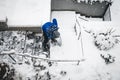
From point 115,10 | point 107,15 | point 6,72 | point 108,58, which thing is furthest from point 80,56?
point 115,10

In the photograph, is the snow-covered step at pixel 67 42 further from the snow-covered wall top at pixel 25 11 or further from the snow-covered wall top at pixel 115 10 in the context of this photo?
the snow-covered wall top at pixel 115 10

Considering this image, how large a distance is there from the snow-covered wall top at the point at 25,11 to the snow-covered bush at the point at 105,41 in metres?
2.72

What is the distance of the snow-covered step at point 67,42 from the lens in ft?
30.3

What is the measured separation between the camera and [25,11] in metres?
9.61

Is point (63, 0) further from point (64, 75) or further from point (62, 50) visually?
point (64, 75)

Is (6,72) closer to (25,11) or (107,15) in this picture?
(25,11)

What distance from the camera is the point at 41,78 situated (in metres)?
8.01

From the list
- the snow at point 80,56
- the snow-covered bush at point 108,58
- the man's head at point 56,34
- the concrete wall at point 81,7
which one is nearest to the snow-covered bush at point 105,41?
the snow at point 80,56

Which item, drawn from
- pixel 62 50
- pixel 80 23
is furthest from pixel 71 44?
pixel 80 23

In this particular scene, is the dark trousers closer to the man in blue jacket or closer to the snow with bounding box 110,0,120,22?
the man in blue jacket

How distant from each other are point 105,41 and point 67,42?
1955mm

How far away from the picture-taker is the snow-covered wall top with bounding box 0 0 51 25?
9203 mm

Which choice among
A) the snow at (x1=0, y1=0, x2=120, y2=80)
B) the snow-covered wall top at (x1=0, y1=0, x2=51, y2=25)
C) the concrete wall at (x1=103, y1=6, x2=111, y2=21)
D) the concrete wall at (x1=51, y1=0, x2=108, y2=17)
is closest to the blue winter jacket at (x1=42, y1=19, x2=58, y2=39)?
the snow-covered wall top at (x1=0, y1=0, x2=51, y2=25)

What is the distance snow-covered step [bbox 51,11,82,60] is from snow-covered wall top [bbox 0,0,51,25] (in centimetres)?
149
